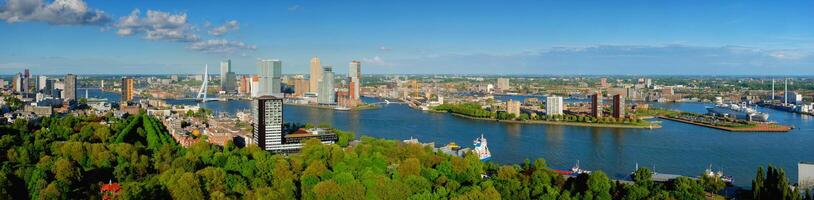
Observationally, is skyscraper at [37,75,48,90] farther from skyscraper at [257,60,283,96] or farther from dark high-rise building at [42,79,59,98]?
skyscraper at [257,60,283,96]

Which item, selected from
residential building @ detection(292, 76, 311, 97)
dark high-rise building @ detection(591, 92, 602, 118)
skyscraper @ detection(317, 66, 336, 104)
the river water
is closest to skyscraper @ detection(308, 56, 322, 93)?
residential building @ detection(292, 76, 311, 97)

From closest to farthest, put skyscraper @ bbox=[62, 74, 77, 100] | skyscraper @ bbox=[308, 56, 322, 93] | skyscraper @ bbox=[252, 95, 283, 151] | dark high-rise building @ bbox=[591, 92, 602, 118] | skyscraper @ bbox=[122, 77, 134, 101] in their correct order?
1. skyscraper @ bbox=[252, 95, 283, 151]
2. dark high-rise building @ bbox=[591, 92, 602, 118]
3. skyscraper @ bbox=[62, 74, 77, 100]
4. skyscraper @ bbox=[122, 77, 134, 101]
5. skyscraper @ bbox=[308, 56, 322, 93]

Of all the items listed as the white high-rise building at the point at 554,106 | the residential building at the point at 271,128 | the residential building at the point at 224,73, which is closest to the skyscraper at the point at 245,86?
the residential building at the point at 224,73

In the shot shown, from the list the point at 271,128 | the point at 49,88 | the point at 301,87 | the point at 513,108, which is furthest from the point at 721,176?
the point at 301,87

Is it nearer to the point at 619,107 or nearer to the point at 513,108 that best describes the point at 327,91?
the point at 513,108

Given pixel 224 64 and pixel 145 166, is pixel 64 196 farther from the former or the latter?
pixel 224 64

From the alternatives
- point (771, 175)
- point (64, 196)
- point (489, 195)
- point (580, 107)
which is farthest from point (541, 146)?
point (580, 107)
